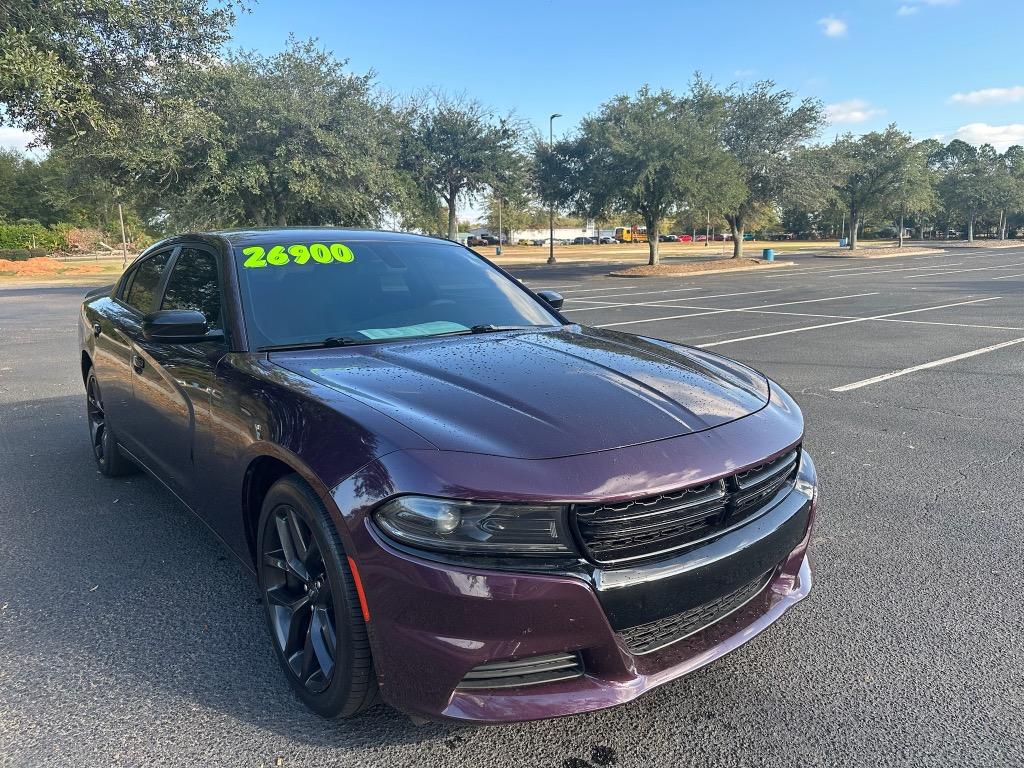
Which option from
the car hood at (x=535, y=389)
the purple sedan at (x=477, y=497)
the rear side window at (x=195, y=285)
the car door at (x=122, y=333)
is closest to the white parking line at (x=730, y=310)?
the car door at (x=122, y=333)

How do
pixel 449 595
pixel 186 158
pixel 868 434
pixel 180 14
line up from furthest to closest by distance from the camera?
pixel 186 158 < pixel 180 14 < pixel 868 434 < pixel 449 595

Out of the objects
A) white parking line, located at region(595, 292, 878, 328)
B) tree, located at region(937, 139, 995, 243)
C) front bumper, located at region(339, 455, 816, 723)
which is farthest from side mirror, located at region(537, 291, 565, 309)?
tree, located at region(937, 139, 995, 243)

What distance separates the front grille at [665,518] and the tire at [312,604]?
2.33ft

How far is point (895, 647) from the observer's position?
8.87 ft

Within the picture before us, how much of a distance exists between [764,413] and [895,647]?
1.08 meters

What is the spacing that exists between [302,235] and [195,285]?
58 centimetres

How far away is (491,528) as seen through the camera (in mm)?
1896

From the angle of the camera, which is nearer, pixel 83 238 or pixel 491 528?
pixel 491 528

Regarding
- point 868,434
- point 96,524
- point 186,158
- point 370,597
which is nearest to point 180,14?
point 186,158

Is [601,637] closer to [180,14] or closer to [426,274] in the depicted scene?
[426,274]

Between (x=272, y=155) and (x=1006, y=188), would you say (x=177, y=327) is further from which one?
(x=1006, y=188)

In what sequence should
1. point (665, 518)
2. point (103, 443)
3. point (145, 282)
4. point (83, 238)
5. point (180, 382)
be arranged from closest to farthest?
point (665, 518)
point (180, 382)
point (145, 282)
point (103, 443)
point (83, 238)

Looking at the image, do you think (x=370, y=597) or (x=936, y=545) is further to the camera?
(x=936, y=545)

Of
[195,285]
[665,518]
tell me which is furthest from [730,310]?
[665,518]
